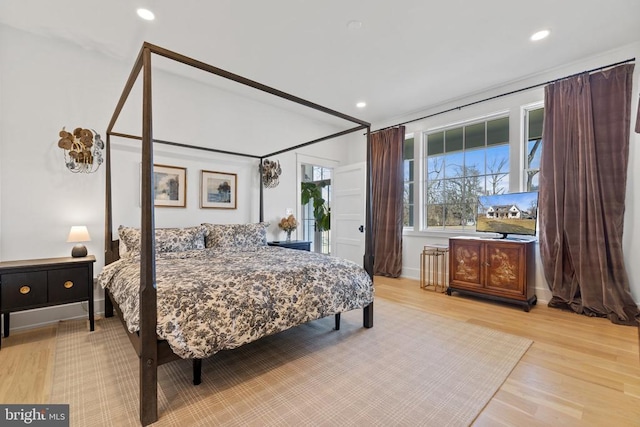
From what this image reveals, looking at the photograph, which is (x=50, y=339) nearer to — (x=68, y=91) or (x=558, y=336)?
(x=68, y=91)

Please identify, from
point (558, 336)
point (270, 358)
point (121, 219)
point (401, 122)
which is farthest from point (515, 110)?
point (121, 219)

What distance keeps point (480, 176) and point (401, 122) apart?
1665mm

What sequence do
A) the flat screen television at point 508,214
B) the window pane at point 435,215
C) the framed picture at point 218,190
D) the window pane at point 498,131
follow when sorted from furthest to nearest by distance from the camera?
the window pane at point 435,215, the window pane at point 498,131, the framed picture at point 218,190, the flat screen television at point 508,214

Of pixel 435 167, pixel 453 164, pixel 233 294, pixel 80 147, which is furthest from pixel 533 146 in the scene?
pixel 80 147

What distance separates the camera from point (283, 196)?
193 inches

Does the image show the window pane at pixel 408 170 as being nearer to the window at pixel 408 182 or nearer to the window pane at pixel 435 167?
the window at pixel 408 182

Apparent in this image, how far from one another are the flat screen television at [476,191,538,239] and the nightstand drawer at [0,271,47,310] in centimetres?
492

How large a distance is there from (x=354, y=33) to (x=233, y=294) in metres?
2.65

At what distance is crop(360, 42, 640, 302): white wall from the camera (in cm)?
306

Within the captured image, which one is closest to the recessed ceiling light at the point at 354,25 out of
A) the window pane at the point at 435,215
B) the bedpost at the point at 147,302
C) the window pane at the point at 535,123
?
the bedpost at the point at 147,302

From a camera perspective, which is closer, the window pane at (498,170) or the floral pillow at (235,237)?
the floral pillow at (235,237)

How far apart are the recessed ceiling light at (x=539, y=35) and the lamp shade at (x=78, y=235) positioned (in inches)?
193

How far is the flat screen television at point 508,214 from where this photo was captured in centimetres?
355

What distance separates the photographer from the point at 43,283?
255cm
